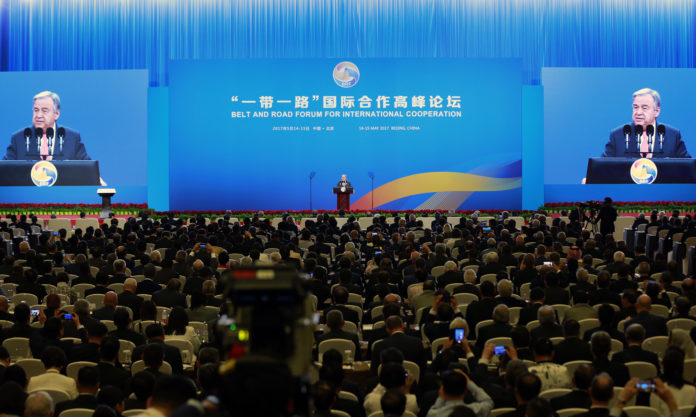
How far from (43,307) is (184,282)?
2.50 meters

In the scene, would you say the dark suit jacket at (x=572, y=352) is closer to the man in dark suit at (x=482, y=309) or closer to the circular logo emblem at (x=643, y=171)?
the man in dark suit at (x=482, y=309)

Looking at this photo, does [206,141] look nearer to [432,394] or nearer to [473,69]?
[473,69]

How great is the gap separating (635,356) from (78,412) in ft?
13.5

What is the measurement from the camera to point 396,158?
2608 centimetres

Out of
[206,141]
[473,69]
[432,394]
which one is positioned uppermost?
[473,69]

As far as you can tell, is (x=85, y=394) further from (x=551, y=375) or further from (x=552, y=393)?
(x=551, y=375)

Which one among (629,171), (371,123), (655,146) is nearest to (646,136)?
(655,146)

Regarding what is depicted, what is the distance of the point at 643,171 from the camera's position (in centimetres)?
2631

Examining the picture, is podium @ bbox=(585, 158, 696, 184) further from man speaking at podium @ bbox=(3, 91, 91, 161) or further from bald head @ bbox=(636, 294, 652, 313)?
bald head @ bbox=(636, 294, 652, 313)

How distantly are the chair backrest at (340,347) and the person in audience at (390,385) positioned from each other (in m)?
1.56

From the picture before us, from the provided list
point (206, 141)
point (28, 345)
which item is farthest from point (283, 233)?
point (206, 141)

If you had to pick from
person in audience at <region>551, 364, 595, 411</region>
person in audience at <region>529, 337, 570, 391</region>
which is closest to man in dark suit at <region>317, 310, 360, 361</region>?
person in audience at <region>529, 337, 570, 391</region>

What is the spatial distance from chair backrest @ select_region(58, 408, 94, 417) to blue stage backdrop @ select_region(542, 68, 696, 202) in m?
23.3

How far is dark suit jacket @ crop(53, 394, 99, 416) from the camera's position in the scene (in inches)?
202
